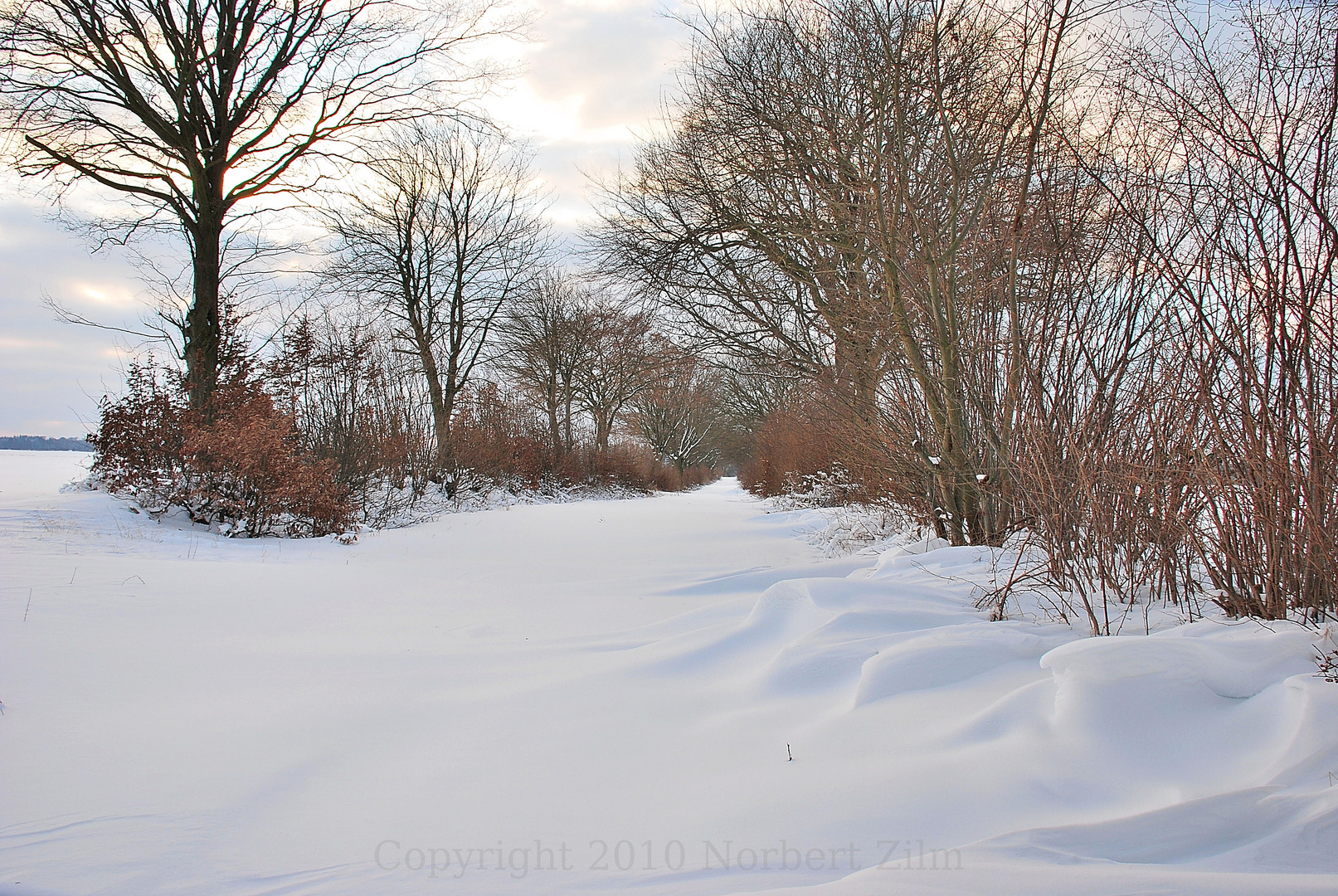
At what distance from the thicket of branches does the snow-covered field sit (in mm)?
487

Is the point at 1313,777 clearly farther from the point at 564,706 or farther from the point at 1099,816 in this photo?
the point at 564,706

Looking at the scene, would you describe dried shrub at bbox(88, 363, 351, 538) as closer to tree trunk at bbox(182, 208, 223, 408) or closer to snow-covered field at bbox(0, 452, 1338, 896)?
tree trunk at bbox(182, 208, 223, 408)

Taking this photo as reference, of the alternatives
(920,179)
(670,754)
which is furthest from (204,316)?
(670,754)

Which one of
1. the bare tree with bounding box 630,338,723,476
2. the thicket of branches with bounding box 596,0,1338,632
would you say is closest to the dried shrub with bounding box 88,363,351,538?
the thicket of branches with bounding box 596,0,1338,632

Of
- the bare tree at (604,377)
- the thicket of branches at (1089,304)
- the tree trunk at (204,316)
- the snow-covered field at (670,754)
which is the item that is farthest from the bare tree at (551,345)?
the snow-covered field at (670,754)

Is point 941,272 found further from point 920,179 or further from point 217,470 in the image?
point 217,470

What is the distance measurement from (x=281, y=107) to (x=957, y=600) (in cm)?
1033

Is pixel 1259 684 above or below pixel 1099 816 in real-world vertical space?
above

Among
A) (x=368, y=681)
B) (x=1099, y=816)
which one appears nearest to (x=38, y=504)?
(x=368, y=681)

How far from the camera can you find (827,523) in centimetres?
873

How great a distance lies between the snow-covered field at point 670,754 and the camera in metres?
1.17

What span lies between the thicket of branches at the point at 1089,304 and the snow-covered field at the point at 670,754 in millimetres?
487

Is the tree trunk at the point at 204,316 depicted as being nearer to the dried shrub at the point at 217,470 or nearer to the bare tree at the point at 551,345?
the dried shrub at the point at 217,470

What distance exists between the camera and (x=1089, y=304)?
3031mm
